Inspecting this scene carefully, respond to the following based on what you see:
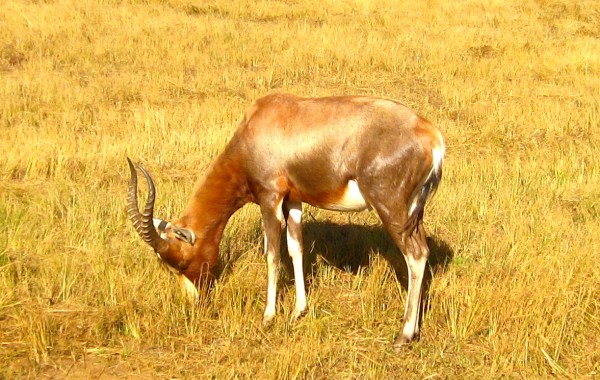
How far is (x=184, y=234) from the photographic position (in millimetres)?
6402

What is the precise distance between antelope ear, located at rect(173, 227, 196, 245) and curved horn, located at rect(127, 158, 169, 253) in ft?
0.44

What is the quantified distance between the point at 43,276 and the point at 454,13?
16.2 m

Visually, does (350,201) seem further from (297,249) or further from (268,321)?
(268,321)

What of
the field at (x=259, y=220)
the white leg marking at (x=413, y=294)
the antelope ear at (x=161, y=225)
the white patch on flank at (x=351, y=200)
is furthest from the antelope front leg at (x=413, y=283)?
the antelope ear at (x=161, y=225)

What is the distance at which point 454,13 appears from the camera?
20688mm

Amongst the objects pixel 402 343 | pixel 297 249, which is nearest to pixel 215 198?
pixel 297 249

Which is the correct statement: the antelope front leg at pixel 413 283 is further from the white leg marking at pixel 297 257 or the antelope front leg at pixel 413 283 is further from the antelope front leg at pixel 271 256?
the antelope front leg at pixel 271 256

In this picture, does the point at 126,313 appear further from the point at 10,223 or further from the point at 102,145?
the point at 102,145

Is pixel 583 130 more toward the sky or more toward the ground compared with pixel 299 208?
more toward the ground

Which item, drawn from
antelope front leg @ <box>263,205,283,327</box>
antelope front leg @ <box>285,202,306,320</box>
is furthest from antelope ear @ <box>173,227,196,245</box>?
antelope front leg @ <box>285,202,306,320</box>

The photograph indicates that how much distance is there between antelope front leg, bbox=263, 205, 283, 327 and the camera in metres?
6.39

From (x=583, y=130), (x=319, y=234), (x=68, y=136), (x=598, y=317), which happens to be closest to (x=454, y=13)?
(x=583, y=130)

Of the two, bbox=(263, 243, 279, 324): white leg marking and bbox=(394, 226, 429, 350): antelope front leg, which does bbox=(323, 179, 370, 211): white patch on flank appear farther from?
bbox=(263, 243, 279, 324): white leg marking

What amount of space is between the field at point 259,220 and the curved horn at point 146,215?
0.46 metres
